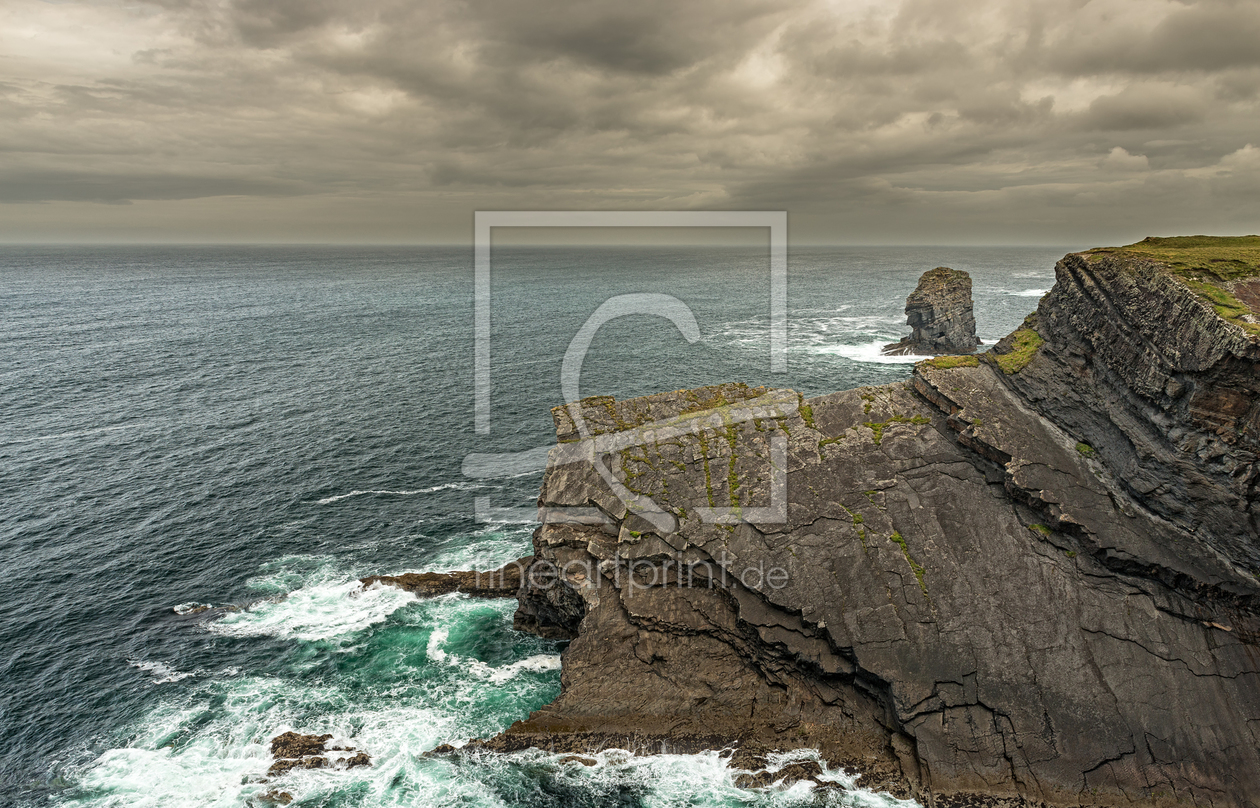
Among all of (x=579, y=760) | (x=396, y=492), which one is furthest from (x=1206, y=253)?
(x=396, y=492)

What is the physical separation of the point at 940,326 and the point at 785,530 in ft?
267

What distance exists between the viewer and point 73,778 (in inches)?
1185

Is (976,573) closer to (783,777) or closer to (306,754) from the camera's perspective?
(783,777)

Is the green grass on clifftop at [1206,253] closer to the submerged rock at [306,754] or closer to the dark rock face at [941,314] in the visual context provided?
the submerged rock at [306,754]

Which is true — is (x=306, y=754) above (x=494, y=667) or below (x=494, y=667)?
below

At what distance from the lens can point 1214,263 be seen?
112 ft

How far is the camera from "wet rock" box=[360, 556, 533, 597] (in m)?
44.2

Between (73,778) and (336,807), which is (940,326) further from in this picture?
(73,778)

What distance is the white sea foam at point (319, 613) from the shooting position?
132 ft

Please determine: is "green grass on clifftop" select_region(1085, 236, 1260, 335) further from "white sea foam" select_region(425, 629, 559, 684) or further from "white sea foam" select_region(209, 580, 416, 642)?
"white sea foam" select_region(209, 580, 416, 642)

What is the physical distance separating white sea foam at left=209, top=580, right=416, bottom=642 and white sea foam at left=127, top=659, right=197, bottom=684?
3.24m

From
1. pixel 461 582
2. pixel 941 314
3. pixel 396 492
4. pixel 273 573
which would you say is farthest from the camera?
pixel 941 314

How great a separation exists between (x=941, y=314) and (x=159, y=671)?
107m

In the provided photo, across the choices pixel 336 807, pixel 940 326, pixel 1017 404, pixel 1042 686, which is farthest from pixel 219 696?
pixel 940 326
